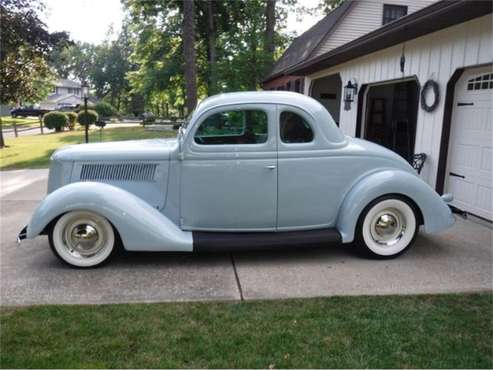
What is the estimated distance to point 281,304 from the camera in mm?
3648

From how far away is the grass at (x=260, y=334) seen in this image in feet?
9.34

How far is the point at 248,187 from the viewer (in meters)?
4.60

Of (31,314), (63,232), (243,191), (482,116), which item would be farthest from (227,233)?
(482,116)

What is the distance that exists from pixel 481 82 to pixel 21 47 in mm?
16510

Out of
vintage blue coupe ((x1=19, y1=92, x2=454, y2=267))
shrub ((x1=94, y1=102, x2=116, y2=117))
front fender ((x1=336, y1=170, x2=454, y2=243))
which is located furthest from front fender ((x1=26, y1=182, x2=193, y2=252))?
shrub ((x1=94, y1=102, x2=116, y2=117))

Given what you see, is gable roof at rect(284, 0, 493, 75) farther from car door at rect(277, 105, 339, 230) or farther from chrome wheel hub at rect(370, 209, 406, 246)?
chrome wheel hub at rect(370, 209, 406, 246)

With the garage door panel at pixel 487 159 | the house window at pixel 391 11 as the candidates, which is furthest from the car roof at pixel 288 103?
the house window at pixel 391 11

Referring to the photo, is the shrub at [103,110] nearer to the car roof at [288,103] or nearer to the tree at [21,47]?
the tree at [21,47]

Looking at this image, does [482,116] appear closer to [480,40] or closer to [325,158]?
[480,40]

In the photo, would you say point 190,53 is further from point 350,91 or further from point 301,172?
point 301,172

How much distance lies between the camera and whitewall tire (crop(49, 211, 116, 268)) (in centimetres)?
438

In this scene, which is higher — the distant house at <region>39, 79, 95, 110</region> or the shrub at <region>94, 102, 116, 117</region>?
the distant house at <region>39, 79, 95, 110</region>

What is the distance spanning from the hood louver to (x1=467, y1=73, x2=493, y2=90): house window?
5.07 m

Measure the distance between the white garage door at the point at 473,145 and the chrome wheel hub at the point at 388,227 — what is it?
2266mm
